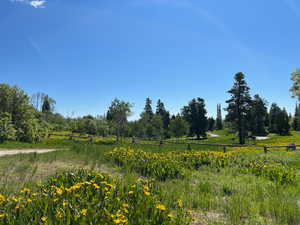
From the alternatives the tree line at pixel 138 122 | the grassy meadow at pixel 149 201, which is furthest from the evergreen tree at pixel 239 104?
the grassy meadow at pixel 149 201

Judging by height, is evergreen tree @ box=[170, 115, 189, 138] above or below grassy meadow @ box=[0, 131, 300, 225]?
above

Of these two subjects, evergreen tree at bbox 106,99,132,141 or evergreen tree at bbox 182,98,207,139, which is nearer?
evergreen tree at bbox 106,99,132,141

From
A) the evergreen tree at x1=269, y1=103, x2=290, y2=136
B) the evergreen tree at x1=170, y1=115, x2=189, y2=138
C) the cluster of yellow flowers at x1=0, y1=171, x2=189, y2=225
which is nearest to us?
the cluster of yellow flowers at x1=0, y1=171, x2=189, y2=225

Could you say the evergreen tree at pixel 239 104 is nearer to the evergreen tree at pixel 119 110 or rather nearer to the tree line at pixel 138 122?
the tree line at pixel 138 122

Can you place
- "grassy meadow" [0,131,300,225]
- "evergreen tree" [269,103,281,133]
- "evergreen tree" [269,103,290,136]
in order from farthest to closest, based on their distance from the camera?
"evergreen tree" [269,103,281,133] → "evergreen tree" [269,103,290,136] → "grassy meadow" [0,131,300,225]

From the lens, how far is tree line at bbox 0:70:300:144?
20.8m

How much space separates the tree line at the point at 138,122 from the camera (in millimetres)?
20828

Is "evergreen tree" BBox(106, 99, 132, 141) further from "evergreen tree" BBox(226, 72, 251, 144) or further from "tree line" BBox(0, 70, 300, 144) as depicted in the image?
"evergreen tree" BBox(226, 72, 251, 144)

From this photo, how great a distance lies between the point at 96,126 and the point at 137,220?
121 feet

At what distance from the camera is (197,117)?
53.2 metres

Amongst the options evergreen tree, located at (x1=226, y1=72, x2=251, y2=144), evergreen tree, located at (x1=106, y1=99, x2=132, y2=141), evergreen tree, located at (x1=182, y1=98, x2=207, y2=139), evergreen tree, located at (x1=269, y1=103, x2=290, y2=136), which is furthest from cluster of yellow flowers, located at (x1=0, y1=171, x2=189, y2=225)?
evergreen tree, located at (x1=269, y1=103, x2=290, y2=136)

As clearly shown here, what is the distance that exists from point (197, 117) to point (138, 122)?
17412 millimetres

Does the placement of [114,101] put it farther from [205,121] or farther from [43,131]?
[205,121]

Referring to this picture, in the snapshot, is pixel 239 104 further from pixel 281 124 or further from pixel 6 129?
pixel 6 129
